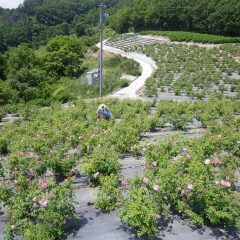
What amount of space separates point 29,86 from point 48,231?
1087 inches

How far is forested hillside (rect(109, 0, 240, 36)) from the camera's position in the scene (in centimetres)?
4439

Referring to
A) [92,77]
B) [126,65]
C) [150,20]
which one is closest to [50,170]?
[92,77]

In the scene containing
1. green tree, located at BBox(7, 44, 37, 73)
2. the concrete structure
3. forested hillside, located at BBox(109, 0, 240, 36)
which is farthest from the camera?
forested hillside, located at BBox(109, 0, 240, 36)

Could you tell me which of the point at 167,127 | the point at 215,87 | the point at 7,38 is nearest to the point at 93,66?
the point at 215,87

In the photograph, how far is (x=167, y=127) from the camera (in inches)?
447

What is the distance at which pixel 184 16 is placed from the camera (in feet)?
167

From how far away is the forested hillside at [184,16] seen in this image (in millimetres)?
44388

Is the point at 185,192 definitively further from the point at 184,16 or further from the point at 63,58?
the point at 184,16

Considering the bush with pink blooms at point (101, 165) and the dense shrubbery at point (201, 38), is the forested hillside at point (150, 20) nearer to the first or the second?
the dense shrubbery at point (201, 38)

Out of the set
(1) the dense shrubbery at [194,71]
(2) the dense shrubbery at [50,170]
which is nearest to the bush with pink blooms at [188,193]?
(2) the dense shrubbery at [50,170]

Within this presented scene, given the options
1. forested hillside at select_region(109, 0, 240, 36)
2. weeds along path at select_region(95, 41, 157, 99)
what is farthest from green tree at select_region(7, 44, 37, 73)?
forested hillside at select_region(109, 0, 240, 36)

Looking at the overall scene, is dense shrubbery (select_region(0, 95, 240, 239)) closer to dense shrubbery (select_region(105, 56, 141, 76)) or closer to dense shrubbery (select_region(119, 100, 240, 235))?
dense shrubbery (select_region(119, 100, 240, 235))

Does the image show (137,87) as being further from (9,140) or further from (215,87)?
(9,140)

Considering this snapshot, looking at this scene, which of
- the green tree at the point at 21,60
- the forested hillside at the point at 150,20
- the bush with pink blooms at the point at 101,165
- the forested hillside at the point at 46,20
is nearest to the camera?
the bush with pink blooms at the point at 101,165
